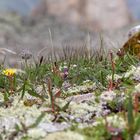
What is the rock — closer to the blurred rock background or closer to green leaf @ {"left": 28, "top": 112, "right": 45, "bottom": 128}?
the blurred rock background

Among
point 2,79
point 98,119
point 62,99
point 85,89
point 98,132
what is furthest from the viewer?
point 2,79

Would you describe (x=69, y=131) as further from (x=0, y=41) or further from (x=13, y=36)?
(x=13, y=36)

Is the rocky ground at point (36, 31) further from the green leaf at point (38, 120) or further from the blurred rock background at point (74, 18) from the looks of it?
the green leaf at point (38, 120)

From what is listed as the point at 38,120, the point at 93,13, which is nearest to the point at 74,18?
the point at 93,13

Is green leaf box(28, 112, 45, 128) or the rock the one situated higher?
the rock

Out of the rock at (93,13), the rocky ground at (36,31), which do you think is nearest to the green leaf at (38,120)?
the rocky ground at (36,31)

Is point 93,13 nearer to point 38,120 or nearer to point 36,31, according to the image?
point 36,31

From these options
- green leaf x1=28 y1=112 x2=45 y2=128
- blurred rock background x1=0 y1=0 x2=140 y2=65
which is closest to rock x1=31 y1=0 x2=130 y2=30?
blurred rock background x1=0 y1=0 x2=140 y2=65

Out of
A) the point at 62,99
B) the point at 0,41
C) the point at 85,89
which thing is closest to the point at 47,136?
the point at 62,99
